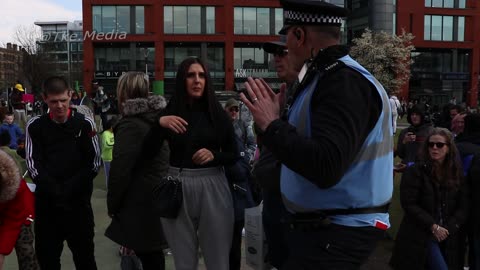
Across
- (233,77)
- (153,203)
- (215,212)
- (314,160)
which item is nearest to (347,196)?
(314,160)

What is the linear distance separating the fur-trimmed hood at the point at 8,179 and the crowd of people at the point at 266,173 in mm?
12

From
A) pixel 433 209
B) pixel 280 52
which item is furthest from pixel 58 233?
pixel 433 209

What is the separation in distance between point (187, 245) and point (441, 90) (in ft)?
191

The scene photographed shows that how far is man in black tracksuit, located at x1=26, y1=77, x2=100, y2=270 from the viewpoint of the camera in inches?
157

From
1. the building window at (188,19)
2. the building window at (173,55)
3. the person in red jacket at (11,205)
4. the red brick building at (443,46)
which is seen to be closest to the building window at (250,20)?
the building window at (188,19)

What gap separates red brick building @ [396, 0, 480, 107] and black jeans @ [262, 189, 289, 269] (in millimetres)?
53891

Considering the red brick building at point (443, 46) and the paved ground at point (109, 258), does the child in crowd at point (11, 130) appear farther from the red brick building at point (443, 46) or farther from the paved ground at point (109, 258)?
the red brick building at point (443, 46)

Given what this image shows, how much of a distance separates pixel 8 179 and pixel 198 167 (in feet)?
4.38

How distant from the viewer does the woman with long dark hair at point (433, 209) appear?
4.39m

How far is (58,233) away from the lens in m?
4.11

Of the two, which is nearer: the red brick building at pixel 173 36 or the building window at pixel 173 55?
the red brick building at pixel 173 36

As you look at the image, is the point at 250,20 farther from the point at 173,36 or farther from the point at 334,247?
the point at 334,247

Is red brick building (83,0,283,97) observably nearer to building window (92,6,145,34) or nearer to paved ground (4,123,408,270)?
building window (92,6,145,34)

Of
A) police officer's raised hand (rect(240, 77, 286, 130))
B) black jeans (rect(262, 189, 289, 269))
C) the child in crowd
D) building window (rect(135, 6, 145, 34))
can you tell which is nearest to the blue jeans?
black jeans (rect(262, 189, 289, 269))
